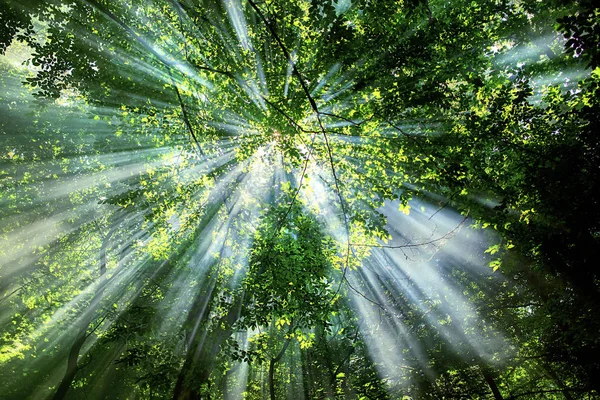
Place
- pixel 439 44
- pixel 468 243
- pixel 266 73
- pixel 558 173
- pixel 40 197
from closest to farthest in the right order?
pixel 558 173
pixel 439 44
pixel 266 73
pixel 468 243
pixel 40 197

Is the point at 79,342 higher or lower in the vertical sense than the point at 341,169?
lower

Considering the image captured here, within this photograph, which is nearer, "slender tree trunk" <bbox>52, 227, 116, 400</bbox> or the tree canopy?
the tree canopy

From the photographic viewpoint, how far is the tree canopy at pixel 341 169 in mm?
4438

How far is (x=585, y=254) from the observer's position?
4.48 metres

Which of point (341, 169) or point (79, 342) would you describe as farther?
point (79, 342)

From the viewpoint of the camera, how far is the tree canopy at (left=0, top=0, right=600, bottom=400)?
175 inches

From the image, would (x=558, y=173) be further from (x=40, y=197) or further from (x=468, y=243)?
(x=40, y=197)

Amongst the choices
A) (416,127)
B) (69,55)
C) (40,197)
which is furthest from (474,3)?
(40,197)

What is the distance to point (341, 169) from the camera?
632 cm

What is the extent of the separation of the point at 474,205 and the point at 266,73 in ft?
16.1

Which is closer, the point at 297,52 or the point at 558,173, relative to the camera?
the point at 558,173

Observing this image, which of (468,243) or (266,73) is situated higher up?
(266,73)

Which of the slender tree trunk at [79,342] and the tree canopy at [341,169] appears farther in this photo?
the slender tree trunk at [79,342]

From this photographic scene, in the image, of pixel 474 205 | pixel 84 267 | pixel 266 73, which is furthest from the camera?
pixel 84 267
